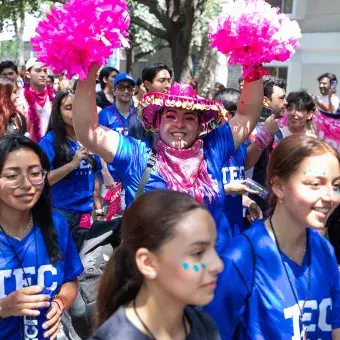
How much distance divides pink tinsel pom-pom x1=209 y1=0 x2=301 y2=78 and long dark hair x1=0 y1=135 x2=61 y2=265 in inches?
49.0

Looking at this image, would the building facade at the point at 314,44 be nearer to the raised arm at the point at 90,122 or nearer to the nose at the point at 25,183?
the raised arm at the point at 90,122

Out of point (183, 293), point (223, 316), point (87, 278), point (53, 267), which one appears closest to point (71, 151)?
point (87, 278)

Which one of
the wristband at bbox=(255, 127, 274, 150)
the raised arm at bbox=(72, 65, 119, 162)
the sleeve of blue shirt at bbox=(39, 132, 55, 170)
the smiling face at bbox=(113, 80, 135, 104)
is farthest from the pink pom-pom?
the smiling face at bbox=(113, 80, 135, 104)

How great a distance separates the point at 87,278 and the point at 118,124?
3476 millimetres

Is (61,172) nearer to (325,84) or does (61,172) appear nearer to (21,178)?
(21,178)

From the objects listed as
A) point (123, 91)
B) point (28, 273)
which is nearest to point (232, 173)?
point (28, 273)

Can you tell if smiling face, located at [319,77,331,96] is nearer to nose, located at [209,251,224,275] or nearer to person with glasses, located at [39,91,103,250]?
person with glasses, located at [39,91,103,250]

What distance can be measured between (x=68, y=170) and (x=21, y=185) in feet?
6.63

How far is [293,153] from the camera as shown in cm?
236

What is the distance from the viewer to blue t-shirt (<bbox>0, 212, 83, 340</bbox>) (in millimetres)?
2596

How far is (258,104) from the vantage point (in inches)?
135

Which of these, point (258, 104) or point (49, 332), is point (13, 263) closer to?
point (49, 332)

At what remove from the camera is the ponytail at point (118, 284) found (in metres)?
1.89

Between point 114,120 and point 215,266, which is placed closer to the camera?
point 215,266
